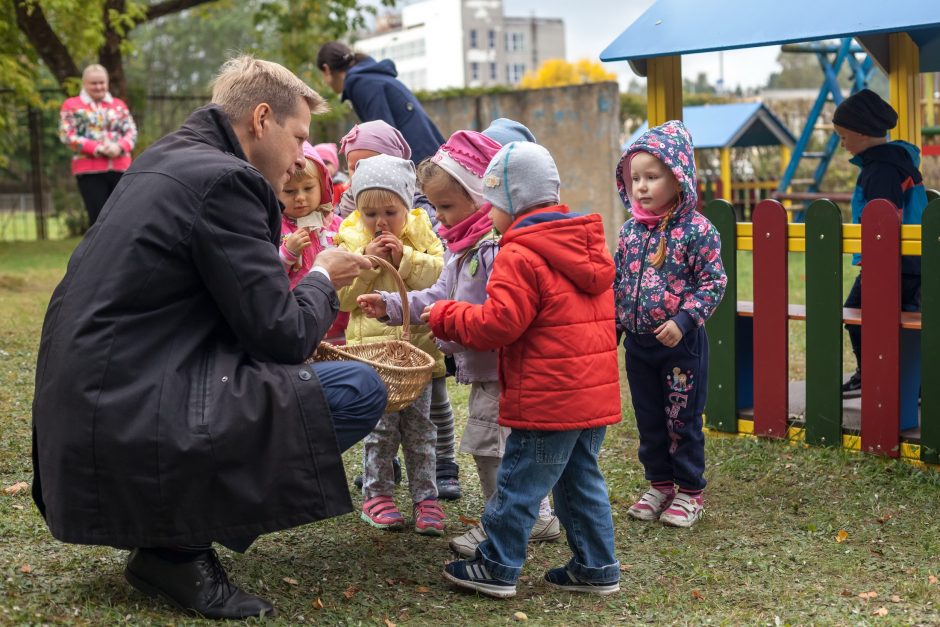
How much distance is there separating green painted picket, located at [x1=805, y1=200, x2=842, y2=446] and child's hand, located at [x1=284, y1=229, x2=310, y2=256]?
89.0 inches

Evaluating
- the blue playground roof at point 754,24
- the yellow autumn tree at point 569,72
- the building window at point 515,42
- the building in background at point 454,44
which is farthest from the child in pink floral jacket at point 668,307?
the building window at point 515,42

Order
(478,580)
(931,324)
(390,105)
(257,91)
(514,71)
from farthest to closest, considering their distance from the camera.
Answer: (514,71) → (390,105) → (931,324) → (478,580) → (257,91)

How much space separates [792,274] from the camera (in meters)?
11.1

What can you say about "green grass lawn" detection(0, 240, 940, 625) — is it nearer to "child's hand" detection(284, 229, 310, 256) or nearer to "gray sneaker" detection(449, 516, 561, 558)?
"gray sneaker" detection(449, 516, 561, 558)

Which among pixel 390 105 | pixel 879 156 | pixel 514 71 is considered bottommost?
pixel 879 156

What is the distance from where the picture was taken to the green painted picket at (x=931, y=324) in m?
4.47

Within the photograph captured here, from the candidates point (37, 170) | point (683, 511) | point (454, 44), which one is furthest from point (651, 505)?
point (454, 44)

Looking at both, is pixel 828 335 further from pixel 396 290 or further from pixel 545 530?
pixel 396 290

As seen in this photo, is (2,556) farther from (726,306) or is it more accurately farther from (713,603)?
(726,306)

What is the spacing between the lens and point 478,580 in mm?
3482

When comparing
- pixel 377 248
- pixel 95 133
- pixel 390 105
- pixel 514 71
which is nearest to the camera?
pixel 377 248

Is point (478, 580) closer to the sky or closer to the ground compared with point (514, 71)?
closer to the ground

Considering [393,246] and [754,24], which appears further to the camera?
[754,24]

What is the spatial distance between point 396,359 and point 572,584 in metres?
0.94
